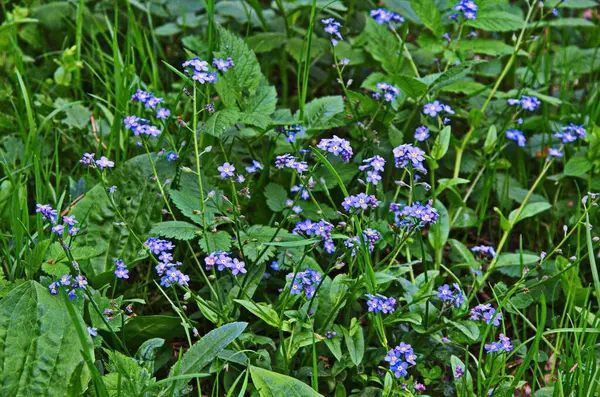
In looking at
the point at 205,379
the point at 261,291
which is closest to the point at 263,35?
the point at 261,291

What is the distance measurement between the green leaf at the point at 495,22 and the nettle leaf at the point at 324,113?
63 cm

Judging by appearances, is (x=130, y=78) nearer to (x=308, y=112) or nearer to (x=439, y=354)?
(x=308, y=112)

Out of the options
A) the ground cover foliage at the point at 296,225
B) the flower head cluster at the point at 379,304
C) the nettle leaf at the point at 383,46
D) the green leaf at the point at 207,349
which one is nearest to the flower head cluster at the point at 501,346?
the ground cover foliage at the point at 296,225

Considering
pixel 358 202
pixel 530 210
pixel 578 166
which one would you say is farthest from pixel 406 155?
pixel 578 166

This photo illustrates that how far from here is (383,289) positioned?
87.7 inches

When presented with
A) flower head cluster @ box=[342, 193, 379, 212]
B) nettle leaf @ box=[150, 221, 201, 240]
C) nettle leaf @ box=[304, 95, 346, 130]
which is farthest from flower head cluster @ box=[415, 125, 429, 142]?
nettle leaf @ box=[150, 221, 201, 240]

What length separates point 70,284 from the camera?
195 cm

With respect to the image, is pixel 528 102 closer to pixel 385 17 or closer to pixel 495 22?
pixel 495 22

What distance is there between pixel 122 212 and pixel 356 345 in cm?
89

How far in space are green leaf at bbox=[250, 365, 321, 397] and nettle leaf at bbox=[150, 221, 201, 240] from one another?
416 mm

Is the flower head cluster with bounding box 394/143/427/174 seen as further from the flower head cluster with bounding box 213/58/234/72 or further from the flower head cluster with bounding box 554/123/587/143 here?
the flower head cluster with bounding box 554/123/587/143

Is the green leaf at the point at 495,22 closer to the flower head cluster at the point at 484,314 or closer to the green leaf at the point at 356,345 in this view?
the flower head cluster at the point at 484,314

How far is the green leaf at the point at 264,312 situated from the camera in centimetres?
201

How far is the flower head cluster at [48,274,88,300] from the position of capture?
1.90 metres
